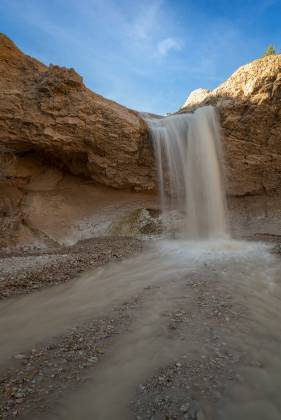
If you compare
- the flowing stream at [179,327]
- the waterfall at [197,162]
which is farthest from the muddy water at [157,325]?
the waterfall at [197,162]

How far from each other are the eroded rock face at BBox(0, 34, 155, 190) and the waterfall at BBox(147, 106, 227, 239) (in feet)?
3.12

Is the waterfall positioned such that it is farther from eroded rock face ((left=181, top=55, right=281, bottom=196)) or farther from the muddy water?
the muddy water

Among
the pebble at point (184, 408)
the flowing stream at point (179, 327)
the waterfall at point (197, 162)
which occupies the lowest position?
the pebble at point (184, 408)

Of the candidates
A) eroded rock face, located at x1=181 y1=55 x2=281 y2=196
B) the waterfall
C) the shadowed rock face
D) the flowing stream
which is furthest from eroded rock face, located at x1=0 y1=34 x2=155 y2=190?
the flowing stream

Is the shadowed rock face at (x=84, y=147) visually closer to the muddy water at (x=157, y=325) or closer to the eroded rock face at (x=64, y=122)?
the eroded rock face at (x=64, y=122)

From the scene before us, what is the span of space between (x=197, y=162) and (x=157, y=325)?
8.66m

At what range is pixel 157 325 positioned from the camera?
303 centimetres

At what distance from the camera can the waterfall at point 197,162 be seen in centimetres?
1060

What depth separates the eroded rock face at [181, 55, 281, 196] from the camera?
10.1 meters

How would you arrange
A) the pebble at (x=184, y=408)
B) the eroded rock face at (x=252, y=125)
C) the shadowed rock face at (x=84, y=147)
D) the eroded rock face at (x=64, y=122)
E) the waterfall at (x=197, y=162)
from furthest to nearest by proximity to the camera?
the waterfall at (x=197, y=162) < the eroded rock face at (x=252, y=125) < the shadowed rock face at (x=84, y=147) < the eroded rock face at (x=64, y=122) < the pebble at (x=184, y=408)

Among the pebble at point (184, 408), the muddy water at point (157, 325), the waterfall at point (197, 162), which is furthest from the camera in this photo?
the waterfall at point (197, 162)

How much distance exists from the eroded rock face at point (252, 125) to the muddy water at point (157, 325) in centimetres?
620

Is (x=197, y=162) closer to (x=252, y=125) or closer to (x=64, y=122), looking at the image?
(x=252, y=125)

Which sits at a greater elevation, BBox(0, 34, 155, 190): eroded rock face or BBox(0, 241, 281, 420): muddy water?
BBox(0, 34, 155, 190): eroded rock face
